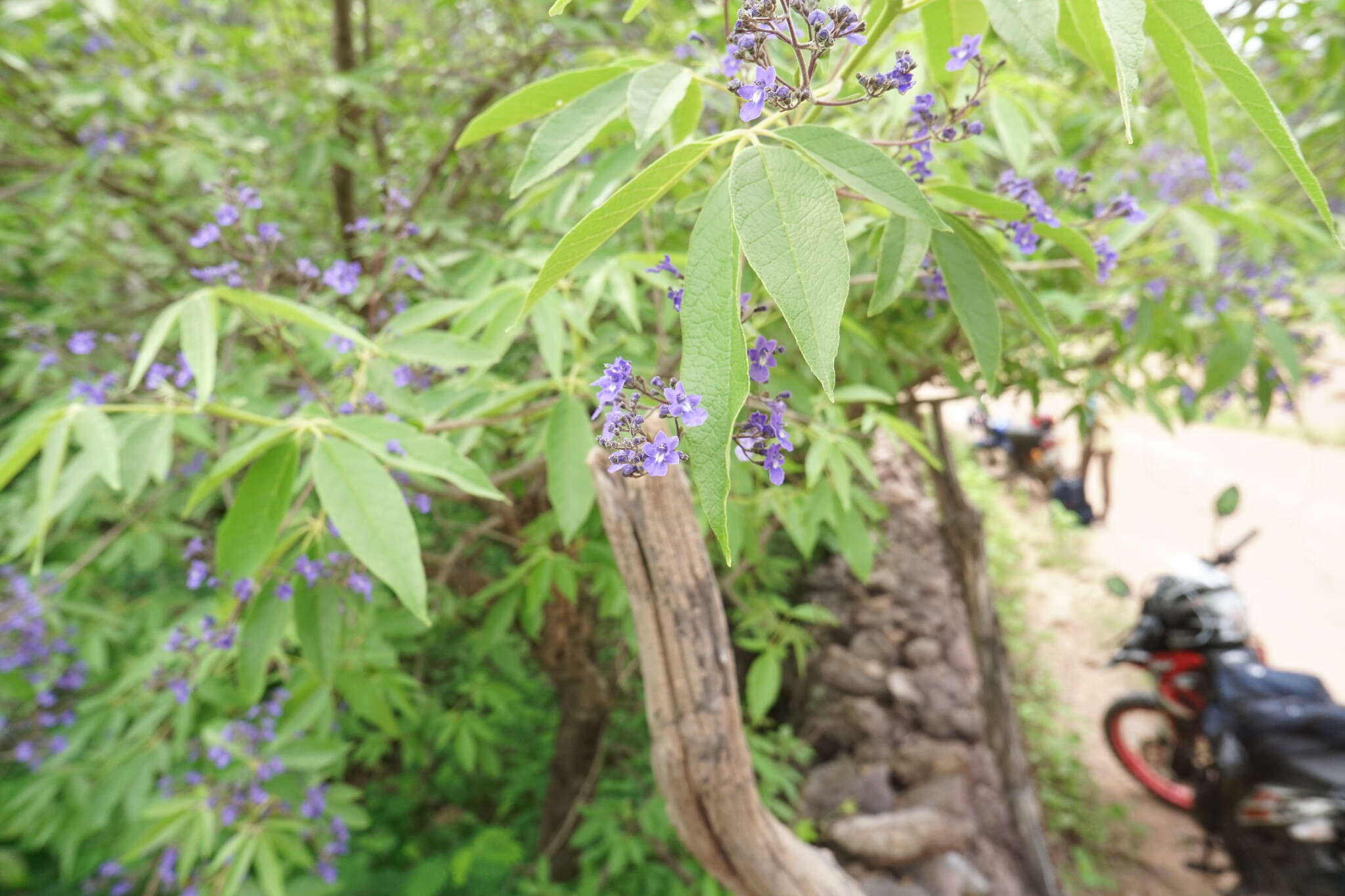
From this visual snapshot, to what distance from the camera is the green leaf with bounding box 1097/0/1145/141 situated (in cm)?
46

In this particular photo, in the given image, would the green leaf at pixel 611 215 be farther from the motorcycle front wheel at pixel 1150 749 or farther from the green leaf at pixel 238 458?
the motorcycle front wheel at pixel 1150 749

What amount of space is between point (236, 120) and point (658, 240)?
6.06 feet

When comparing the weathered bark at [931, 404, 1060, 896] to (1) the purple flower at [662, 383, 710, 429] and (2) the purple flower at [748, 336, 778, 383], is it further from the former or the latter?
(1) the purple flower at [662, 383, 710, 429]

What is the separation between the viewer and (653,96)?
671 millimetres

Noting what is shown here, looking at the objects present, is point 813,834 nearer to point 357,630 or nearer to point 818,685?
point 818,685

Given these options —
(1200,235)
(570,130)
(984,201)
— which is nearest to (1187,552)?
(1200,235)

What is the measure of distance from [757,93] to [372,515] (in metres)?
0.61

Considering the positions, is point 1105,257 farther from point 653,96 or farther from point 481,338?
point 481,338

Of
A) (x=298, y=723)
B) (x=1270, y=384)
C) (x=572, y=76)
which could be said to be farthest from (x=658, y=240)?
(x=1270, y=384)

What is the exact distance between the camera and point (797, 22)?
0.71m

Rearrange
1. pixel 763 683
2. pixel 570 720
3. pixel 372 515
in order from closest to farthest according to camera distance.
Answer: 1. pixel 372 515
2. pixel 763 683
3. pixel 570 720

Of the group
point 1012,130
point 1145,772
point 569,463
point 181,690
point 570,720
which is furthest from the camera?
point 1145,772

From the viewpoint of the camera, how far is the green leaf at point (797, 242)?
445 millimetres

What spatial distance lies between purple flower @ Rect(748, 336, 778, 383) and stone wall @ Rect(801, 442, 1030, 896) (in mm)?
3203
